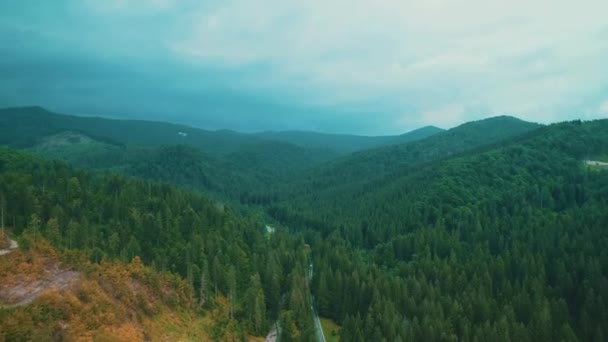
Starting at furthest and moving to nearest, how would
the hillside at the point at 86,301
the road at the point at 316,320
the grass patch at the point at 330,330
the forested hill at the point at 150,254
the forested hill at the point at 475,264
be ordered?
the grass patch at the point at 330,330 → the road at the point at 316,320 → the forested hill at the point at 475,264 → the forested hill at the point at 150,254 → the hillside at the point at 86,301

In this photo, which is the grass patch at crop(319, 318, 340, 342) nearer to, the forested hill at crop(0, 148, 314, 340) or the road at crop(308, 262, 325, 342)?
the road at crop(308, 262, 325, 342)

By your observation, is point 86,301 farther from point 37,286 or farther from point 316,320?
point 316,320

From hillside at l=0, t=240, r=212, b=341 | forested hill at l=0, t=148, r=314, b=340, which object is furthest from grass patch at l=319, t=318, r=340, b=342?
hillside at l=0, t=240, r=212, b=341

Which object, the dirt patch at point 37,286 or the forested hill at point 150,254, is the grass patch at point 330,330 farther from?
the dirt patch at point 37,286

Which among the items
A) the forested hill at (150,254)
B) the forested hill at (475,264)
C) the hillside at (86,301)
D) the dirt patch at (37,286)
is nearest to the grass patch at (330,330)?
the forested hill at (475,264)

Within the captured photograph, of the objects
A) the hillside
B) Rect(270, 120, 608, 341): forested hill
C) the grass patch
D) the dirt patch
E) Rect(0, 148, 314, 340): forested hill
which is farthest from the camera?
the grass patch

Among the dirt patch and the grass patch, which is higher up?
the dirt patch

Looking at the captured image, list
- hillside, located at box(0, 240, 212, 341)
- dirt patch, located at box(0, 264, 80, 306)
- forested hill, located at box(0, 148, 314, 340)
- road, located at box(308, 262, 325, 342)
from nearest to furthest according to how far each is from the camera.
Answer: hillside, located at box(0, 240, 212, 341)
dirt patch, located at box(0, 264, 80, 306)
forested hill, located at box(0, 148, 314, 340)
road, located at box(308, 262, 325, 342)

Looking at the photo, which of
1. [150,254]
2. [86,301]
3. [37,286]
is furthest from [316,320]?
[37,286]
